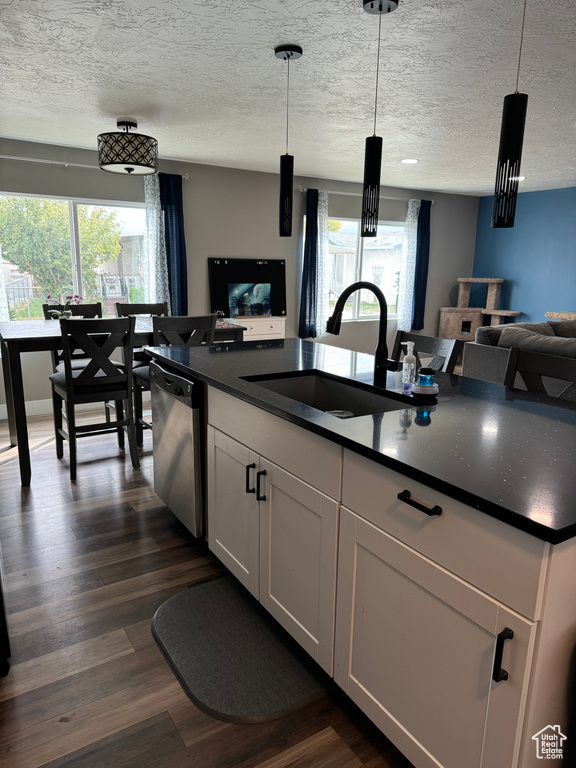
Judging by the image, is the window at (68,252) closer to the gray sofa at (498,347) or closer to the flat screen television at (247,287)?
the flat screen television at (247,287)

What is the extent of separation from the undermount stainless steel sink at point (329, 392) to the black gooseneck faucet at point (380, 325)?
0.08 meters

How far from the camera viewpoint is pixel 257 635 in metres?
1.93

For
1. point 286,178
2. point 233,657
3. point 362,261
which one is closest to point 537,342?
point 286,178

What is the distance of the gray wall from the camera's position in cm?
468

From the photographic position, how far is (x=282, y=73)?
281 centimetres

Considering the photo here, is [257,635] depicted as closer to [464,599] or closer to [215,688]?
[215,688]

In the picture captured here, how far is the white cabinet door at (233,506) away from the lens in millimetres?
1899

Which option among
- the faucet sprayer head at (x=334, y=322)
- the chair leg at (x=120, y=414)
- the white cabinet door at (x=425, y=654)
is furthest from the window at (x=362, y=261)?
the white cabinet door at (x=425, y=654)

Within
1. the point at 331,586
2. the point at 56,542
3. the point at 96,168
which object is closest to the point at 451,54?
the point at 331,586

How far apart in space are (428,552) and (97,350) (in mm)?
2626

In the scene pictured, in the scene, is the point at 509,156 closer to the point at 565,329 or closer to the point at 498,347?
the point at 498,347

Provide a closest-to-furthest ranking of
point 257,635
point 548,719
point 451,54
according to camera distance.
A: point 548,719, point 257,635, point 451,54

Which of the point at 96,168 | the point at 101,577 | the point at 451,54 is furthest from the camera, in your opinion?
the point at 96,168

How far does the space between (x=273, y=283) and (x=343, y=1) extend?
4079 mm
